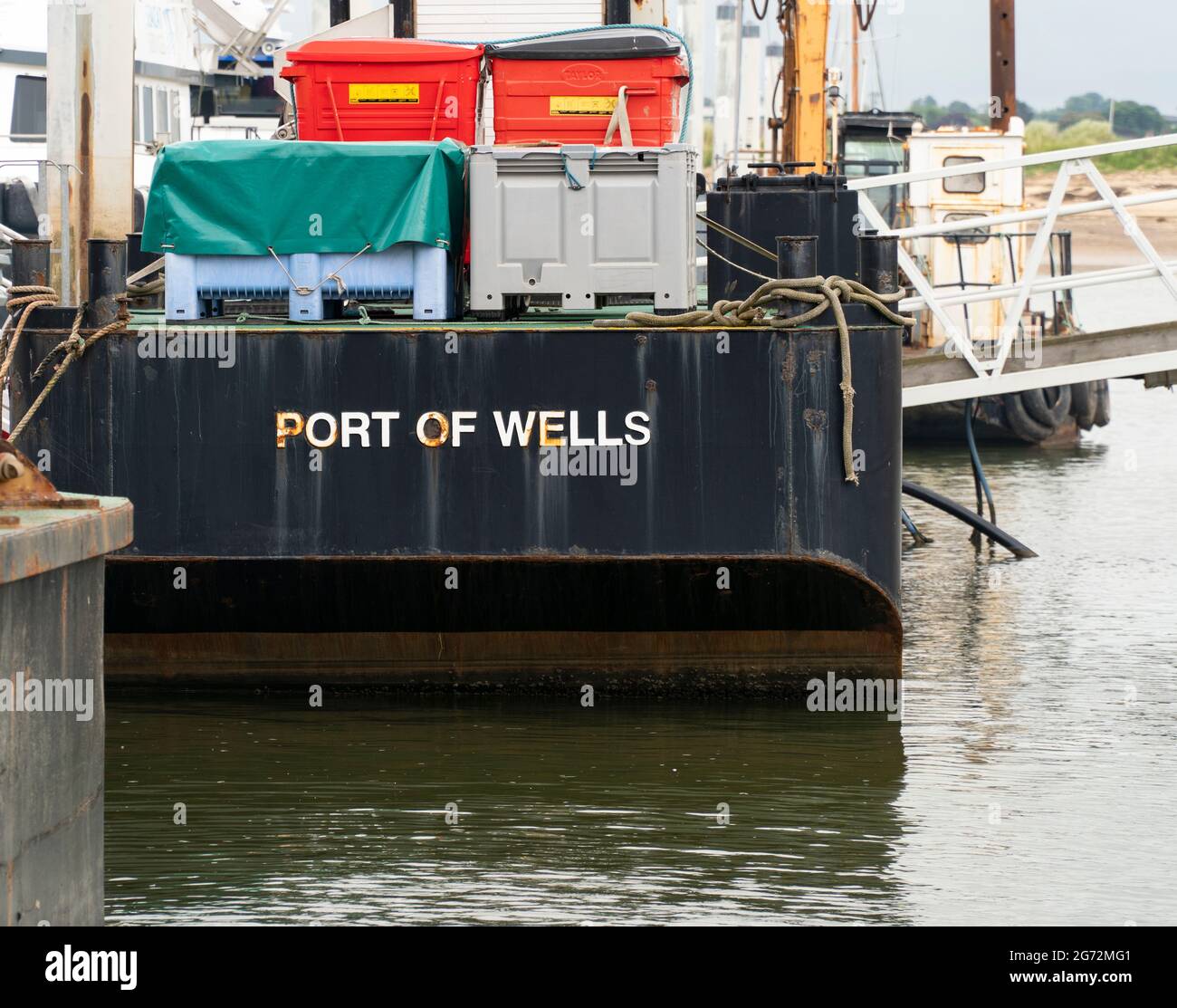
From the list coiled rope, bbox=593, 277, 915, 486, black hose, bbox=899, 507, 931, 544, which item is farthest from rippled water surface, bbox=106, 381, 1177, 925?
black hose, bbox=899, 507, 931, 544

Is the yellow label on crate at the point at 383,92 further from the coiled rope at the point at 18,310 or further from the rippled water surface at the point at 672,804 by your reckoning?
the rippled water surface at the point at 672,804

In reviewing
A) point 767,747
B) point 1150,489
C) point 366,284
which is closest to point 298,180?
point 366,284

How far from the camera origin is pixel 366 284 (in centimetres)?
961

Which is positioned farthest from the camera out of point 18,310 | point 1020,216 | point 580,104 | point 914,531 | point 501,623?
point 914,531

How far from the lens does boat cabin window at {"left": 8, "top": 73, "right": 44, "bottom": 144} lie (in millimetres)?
21938

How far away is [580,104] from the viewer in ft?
35.8

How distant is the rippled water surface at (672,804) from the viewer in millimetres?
7258

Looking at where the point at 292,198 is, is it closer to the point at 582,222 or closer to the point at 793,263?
the point at 582,222

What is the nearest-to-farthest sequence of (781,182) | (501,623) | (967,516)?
(501,623)
(781,182)
(967,516)

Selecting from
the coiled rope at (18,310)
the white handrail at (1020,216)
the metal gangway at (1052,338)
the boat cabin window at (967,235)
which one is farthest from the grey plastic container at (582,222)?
the boat cabin window at (967,235)

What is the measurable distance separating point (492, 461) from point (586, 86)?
270 cm

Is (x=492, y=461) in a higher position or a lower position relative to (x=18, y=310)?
lower

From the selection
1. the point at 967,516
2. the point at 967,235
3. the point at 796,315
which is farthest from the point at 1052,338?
the point at 967,235
